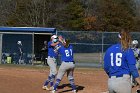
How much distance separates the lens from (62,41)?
14.6m

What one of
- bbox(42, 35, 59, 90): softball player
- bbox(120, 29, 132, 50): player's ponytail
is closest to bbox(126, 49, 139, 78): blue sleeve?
bbox(120, 29, 132, 50): player's ponytail

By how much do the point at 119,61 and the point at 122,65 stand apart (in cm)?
9

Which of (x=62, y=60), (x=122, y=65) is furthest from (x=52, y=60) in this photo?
(x=122, y=65)

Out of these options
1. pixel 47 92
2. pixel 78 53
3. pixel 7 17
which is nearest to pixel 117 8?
pixel 7 17

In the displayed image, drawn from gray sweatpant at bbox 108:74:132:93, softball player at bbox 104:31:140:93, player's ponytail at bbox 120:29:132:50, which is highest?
player's ponytail at bbox 120:29:132:50

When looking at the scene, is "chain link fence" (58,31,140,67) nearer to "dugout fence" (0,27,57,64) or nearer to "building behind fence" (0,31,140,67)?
"building behind fence" (0,31,140,67)

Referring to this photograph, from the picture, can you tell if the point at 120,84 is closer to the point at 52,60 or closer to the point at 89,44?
the point at 52,60

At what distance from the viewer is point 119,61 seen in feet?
24.6

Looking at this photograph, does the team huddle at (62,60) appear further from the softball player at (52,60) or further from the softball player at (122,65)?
the softball player at (122,65)

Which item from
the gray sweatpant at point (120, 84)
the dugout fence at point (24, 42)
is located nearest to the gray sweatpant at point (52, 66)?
the gray sweatpant at point (120, 84)

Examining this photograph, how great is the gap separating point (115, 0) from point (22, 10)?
12567 mm

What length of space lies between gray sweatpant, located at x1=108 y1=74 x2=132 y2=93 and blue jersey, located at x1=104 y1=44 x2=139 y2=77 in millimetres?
86

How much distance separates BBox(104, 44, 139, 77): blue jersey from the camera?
291 inches

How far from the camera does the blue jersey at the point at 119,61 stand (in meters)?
7.39
